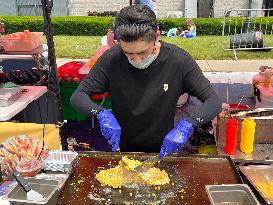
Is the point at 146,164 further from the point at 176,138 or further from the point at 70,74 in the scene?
the point at 70,74

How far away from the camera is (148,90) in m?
2.89

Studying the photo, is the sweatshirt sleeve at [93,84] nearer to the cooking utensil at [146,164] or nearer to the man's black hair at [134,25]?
the man's black hair at [134,25]

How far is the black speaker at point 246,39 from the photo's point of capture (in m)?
11.3

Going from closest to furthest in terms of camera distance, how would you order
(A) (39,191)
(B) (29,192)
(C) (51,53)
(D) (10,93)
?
(B) (29,192)
(A) (39,191)
(C) (51,53)
(D) (10,93)

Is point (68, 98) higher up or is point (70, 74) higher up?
point (70, 74)

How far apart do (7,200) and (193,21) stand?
1604 cm

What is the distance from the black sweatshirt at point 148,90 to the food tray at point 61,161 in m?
0.38

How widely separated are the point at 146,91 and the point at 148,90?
0.06 feet

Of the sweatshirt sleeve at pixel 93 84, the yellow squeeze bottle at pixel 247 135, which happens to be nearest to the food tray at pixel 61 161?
the sweatshirt sleeve at pixel 93 84

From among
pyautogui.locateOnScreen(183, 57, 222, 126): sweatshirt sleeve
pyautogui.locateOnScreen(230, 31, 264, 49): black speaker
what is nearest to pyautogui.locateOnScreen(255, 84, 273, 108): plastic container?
pyautogui.locateOnScreen(183, 57, 222, 126): sweatshirt sleeve

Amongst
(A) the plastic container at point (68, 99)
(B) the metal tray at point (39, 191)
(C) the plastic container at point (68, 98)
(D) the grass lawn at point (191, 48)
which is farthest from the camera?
(D) the grass lawn at point (191, 48)

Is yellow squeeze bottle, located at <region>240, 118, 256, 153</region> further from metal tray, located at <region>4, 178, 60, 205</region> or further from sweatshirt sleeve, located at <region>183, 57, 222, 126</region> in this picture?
metal tray, located at <region>4, 178, 60, 205</region>

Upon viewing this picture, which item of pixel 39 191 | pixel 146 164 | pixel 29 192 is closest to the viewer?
pixel 29 192

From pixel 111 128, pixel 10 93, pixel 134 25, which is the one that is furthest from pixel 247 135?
pixel 10 93
